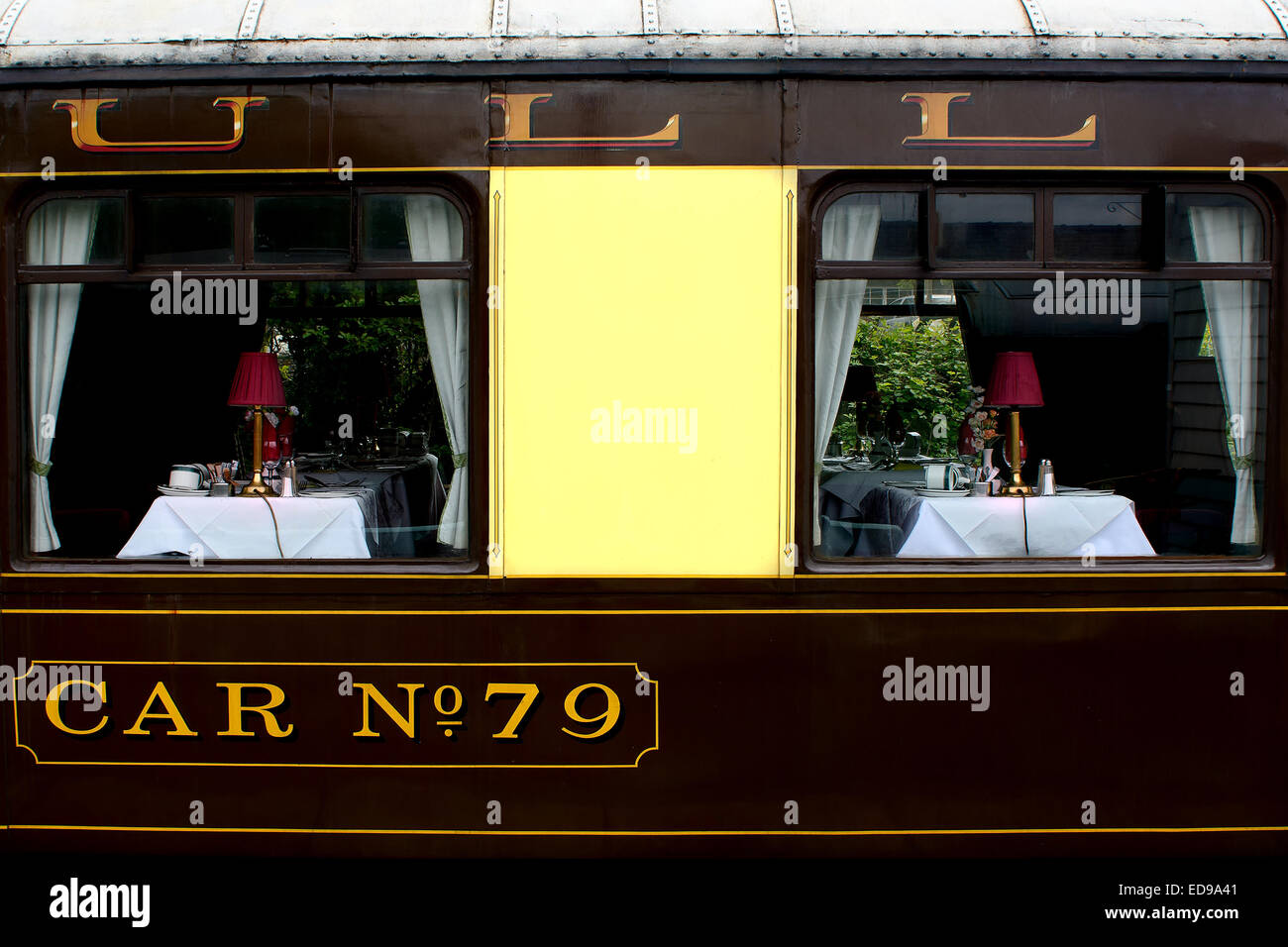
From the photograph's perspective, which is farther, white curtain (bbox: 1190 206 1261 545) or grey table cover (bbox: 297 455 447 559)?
grey table cover (bbox: 297 455 447 559)

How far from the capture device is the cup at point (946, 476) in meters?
3.37

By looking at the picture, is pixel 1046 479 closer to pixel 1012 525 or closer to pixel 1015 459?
pixel 1015 459

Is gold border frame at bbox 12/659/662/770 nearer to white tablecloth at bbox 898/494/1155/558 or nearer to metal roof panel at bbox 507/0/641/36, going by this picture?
white tablecloth at bbox 898/494/1155/558

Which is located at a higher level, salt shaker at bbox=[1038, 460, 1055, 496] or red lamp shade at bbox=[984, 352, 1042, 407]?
red lamp shade at bbox=[984, 352, 1042, 407]

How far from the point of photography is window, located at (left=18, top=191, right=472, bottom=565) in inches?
113

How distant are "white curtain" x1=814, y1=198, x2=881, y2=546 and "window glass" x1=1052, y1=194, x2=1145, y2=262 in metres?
0.53

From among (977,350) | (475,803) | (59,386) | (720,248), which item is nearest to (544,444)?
(720,248)

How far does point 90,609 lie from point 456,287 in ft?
4.64

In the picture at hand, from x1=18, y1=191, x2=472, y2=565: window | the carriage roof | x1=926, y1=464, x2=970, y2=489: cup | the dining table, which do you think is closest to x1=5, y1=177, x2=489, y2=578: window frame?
x1=18, y1=191, x2=472, y2=565: window

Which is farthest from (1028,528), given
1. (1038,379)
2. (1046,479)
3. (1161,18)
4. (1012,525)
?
(1161,18)

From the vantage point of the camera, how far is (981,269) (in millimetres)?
2844

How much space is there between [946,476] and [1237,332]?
965mm

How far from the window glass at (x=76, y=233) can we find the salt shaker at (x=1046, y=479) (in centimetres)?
294
